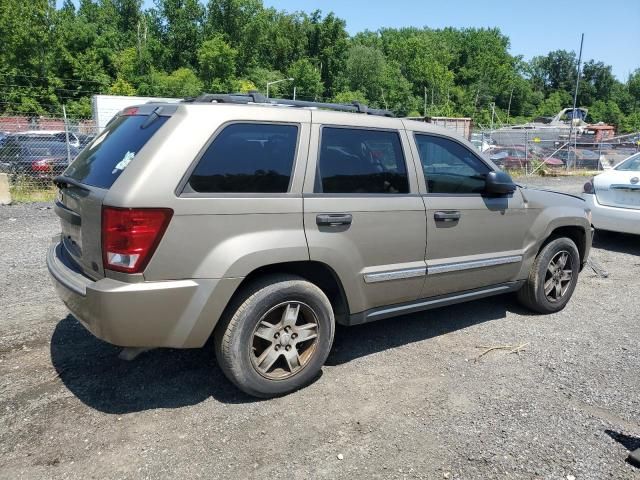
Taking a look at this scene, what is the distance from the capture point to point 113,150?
10.7 ft

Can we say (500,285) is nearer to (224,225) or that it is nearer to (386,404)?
(386,404)

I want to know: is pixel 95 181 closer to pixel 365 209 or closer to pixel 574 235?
pixel 365 209

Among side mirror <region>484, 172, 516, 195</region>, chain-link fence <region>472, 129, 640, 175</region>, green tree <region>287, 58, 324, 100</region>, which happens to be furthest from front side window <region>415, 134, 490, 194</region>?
green tree <region>287, 58, 324, 100</region>

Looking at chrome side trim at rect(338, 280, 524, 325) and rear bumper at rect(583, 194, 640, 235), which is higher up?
rear bumper at rect(583, 194, 640, 235)

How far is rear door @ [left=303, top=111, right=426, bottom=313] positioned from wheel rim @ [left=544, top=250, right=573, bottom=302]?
179 centimetres

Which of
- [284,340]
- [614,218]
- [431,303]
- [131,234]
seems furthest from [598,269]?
[131,234]

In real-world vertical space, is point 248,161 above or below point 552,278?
above

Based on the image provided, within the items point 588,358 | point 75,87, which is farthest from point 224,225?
point 75,87

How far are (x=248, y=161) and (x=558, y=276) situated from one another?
3495 mm

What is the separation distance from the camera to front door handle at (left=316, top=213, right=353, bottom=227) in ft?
11.0

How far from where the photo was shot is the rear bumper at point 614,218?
7.58m

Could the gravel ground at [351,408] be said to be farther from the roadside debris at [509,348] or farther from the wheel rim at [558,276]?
the wheel rim at [558,276]

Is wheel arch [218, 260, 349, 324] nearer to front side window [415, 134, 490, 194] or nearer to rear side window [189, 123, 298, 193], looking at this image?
rear side window [189, 123, 298, 193]

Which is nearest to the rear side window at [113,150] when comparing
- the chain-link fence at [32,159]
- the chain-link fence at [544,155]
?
the chain-link fence at [32,159]
